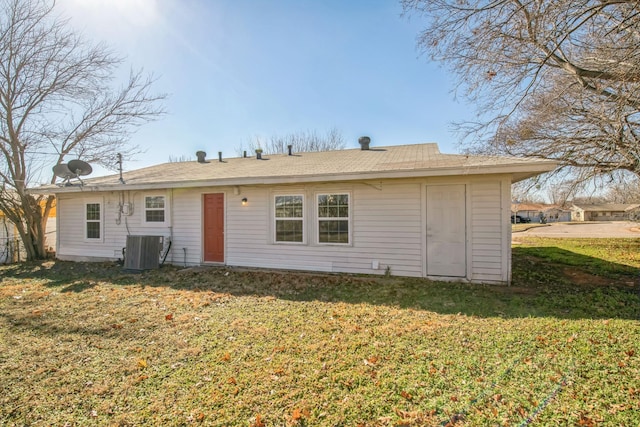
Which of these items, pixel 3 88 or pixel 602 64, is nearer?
pixel 602 64

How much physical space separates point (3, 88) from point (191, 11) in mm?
8261

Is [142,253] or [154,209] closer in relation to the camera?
[142,253]

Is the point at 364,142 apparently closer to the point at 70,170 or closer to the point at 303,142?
the point at 70,170

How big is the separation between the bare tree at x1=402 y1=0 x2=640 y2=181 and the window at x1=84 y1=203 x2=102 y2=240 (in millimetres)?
10439

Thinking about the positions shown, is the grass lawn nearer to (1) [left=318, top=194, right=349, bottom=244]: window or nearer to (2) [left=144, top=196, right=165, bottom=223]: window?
(1) [left=318, top=194, right=349, bottom=244]: window

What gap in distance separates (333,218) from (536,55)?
17.1 feet

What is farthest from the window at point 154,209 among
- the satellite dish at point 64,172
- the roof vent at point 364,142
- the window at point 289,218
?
the roof vent at point 364,142

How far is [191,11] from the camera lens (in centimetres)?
764

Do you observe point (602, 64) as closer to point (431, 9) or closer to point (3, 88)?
point (431, 9)

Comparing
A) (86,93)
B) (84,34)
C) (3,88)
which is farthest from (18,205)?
(84,34)

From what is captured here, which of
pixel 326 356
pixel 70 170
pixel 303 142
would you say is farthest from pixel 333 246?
pixel 303 142

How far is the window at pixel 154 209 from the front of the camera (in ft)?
29.9

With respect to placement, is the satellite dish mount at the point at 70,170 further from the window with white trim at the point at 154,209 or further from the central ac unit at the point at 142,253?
the central ac unit at the point at 142,253

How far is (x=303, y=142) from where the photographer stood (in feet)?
84.8
